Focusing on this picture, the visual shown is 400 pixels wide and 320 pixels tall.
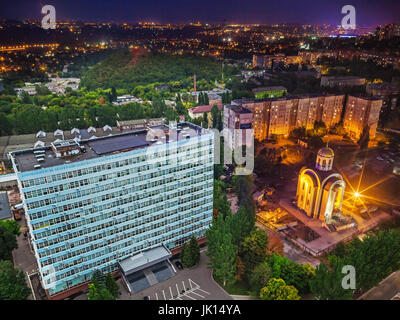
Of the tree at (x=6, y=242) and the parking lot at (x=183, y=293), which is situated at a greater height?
the tree at (x=6, y=242)

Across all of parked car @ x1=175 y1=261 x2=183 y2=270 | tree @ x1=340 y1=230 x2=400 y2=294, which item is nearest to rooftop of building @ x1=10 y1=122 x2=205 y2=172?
parked car @ x1=175 y1=261 x2=183 y2=270

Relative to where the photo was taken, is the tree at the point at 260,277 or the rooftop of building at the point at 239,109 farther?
the rooftop of building at the point at 239,109

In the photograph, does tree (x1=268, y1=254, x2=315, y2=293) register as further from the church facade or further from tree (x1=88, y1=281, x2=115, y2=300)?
tree (x1=88, y1=281, x2=115, y2=300)

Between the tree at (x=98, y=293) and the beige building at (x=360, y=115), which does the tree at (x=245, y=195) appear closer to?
the tree at (x=98, y=293)

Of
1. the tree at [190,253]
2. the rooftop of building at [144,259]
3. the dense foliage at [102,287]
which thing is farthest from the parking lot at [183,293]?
the dense foliage at [102,287]

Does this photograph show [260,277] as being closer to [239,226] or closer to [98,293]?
[239,226]

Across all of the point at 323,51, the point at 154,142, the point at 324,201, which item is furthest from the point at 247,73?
the point at 154,142
